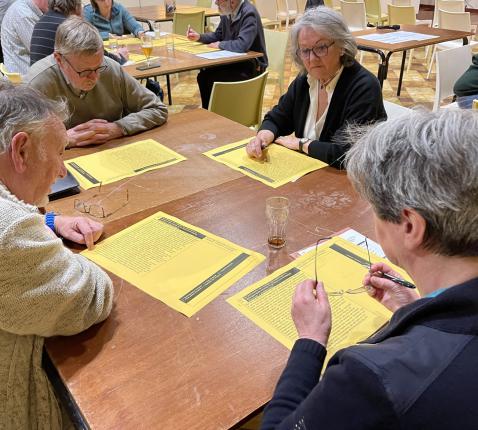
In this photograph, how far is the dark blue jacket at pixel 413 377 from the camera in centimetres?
58

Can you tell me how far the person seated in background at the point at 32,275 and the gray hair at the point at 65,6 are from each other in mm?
2092

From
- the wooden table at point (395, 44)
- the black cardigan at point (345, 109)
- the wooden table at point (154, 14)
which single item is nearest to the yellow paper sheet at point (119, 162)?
the black cardigan at point (345, 109)

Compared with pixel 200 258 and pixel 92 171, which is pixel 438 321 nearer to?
pixel 200 258

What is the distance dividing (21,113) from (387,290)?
92 centimetres

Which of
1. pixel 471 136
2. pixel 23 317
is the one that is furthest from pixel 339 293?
pixel 23 317

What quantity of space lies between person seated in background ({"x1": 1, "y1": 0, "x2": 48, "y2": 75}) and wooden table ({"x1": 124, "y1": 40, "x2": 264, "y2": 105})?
757mm

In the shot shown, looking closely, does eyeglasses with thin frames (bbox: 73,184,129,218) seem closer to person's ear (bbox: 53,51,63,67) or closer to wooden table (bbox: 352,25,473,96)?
person's ear (bbox: 53,51,63,67)

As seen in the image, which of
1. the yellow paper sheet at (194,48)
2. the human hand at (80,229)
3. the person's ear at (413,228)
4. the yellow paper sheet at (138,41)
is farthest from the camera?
the yellow paper sheet at (138,41)

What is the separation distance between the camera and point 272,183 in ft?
5.38

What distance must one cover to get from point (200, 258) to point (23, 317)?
1.57 ft

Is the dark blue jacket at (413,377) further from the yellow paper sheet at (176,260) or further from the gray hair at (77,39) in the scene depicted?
the gray hair at (77,39)

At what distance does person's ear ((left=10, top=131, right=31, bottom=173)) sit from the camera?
954 mm

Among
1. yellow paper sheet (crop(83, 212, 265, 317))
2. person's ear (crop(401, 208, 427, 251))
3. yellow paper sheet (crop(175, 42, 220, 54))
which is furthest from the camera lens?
yellow paper sheet (crop(175, 42, 220, 54))

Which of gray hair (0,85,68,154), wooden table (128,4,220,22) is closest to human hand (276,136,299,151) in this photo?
gray hair (0,85,68,154)
